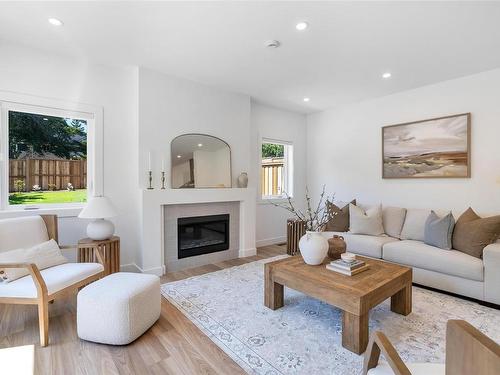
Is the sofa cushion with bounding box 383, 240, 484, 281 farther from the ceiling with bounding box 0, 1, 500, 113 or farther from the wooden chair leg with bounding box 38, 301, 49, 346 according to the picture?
the wooden chair leg with bounding box 38, 301, 49, 346

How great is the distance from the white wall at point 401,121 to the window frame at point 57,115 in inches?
152

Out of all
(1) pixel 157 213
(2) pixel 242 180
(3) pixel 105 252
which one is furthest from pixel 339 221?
(3) pixel 105 252

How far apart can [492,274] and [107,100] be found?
466 cm

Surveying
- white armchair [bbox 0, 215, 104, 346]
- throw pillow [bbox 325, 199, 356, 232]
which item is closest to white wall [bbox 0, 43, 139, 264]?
white armchair [bbox 0, 215, 104, 346]

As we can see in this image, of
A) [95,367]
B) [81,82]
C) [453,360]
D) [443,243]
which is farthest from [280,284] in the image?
[81,82]

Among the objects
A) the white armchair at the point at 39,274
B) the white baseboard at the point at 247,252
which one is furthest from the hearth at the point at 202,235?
the white armchair at the point at 39,274

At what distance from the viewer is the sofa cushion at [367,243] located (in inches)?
135

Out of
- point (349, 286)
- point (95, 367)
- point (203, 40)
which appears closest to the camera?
point (95, 367)

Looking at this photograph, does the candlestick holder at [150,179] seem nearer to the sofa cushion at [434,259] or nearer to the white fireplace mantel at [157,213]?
the white fireplace mantel at [157,213]

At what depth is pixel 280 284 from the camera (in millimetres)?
2473

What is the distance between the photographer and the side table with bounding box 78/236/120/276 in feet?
9.27

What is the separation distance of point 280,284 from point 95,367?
4.97ft

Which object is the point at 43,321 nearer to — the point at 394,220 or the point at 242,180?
the point at 242,180

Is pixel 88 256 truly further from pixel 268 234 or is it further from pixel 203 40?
pixel 268 234
